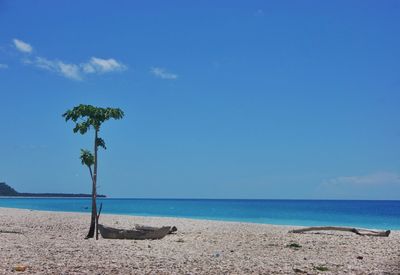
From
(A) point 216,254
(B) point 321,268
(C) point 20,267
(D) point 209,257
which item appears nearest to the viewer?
(C) point 20,267

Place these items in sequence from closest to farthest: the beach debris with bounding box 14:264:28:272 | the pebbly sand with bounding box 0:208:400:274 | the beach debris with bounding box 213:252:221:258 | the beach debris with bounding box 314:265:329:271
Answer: the beach debris with bounding box 14:264:28:272 → the pebbly sand with bounding box 0:208:400:274 → the beach debris with bounding box 314:265:329:271 → the beach debris with bounding box 213:252:221:258

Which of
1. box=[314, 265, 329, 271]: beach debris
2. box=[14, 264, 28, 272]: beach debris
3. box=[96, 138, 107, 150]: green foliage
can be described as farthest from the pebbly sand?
box=[96, 138, 107, 150]: green foliage

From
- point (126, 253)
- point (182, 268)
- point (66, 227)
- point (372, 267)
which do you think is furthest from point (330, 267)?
point (66, 227)

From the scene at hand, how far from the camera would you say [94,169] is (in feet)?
81.1

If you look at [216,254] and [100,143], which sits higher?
[100,143]

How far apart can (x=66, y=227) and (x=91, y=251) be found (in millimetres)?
16725

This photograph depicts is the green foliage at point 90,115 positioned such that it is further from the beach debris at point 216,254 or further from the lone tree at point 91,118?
the beach debris at point 216,254

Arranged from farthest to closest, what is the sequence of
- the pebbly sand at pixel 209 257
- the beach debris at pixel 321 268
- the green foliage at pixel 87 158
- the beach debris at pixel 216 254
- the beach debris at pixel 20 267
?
the green foliage at pixel 87 158, the beach debris at pixel 216 254, the beach debris at pixel 321 268, the pebbly sand at pixel 209 257, the beach debris at pixel 20 267

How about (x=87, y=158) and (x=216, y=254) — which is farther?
(x=87, y=158)

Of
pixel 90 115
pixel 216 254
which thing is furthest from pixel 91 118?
pixel 216 254

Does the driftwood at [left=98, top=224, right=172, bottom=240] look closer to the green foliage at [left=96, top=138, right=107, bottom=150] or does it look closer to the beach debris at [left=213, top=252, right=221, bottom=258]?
the green foliage at [left=96, top=138, right=107, bottom=150]

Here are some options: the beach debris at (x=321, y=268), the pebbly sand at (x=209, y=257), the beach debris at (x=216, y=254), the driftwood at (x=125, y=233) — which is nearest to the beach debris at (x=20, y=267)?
the pebbly sand at (x=209, y=257)

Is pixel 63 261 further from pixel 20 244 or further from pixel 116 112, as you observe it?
pixel 116 112

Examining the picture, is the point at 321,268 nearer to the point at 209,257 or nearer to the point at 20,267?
the point at 209,257
